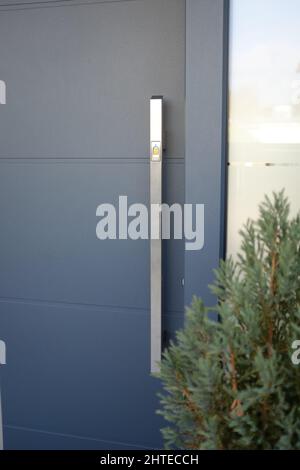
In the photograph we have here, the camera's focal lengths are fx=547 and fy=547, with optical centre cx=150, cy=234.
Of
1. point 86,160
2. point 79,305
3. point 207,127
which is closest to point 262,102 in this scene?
point 207,127

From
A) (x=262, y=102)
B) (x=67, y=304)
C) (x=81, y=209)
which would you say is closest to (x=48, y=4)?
(x=81, y=209)

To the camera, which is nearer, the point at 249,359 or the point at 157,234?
the point at 249,359

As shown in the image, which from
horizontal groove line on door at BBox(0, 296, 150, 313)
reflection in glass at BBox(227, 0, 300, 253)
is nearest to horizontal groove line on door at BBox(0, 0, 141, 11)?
reflection in glass at BBox(227, 0, 300, 253)

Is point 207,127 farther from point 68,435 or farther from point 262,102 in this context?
point 68,435

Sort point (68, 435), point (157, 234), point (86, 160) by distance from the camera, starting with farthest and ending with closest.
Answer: point (68, 435), point (86, 160), point (157, 234)

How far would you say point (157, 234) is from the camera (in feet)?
7.68

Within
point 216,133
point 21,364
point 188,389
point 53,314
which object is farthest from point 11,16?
point 188,389

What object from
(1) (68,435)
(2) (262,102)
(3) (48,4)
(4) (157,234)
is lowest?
(1) (68,435)

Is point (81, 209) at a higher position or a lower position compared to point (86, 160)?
lower

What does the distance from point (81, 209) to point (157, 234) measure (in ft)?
1.27

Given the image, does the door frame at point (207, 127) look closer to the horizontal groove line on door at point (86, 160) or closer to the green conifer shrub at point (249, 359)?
the horizontal groove line on door at point (86, 160)

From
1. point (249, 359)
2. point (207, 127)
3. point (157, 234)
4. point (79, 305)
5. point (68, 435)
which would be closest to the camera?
point (249, 359)

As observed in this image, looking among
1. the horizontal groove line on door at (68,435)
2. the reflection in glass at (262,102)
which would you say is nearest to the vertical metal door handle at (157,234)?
the reflection in glass at (262,102)

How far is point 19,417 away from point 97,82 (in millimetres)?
1657
